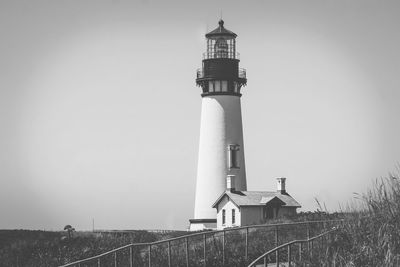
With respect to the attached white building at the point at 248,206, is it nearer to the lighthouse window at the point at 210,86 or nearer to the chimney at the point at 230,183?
the chimney at the point at 230,183

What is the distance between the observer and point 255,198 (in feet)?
162

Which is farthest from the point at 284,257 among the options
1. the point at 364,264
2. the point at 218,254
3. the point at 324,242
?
the point at 364,264

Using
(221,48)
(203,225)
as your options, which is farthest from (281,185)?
(221,48)

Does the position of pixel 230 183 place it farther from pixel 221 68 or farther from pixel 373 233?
pixel 373 233

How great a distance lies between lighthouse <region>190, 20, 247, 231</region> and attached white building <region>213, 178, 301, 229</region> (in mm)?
803

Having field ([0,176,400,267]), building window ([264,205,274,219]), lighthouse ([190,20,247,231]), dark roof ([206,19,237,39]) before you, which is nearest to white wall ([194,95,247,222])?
lighthouse ([190,20,247,231])

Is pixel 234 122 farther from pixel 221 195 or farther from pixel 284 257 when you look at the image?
pixel 284 257

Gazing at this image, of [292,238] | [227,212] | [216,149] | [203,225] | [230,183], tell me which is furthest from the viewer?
[203,225]

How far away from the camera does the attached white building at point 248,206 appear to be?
159 feet

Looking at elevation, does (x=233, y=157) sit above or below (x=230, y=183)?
above

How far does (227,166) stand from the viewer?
165 ft

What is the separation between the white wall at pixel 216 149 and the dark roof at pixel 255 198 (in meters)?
0.99

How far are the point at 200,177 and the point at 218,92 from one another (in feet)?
18.6

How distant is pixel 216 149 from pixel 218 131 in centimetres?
119
